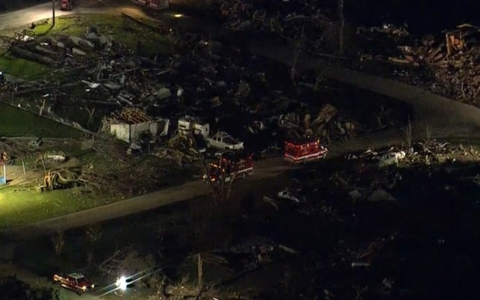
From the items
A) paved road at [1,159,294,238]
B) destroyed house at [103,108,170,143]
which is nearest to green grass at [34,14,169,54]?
destroyed house at [103,108,170,143]

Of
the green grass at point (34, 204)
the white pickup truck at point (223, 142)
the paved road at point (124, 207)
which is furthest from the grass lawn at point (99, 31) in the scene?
the paved road at point (124, 207)

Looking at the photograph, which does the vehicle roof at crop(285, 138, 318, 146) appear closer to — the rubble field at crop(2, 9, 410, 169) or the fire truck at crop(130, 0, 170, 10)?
the rubble field at crop(2, 9, 410, 169)

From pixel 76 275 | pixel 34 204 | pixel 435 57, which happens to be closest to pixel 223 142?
pixel 34 204

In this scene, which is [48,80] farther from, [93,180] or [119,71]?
[93,180]

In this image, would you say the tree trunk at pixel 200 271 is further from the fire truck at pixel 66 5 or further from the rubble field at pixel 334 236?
the fire truck at pixel 66 5

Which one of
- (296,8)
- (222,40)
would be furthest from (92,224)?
(296,8)

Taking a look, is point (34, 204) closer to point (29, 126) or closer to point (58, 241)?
point (58, 241)

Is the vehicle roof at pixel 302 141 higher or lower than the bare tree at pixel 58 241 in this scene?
higher
